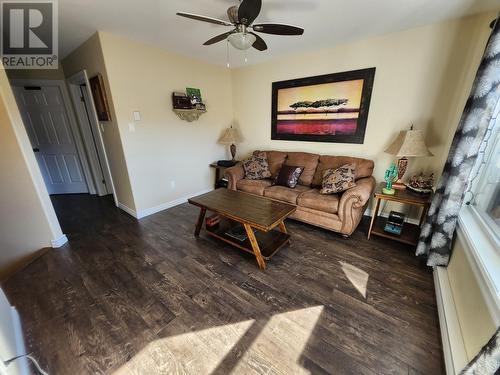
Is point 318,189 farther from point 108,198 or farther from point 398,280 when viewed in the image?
point 108,198

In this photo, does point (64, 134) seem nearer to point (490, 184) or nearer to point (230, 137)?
point (230, 137)

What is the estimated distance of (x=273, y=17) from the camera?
209 cm

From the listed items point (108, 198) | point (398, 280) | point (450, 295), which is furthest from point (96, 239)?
point (450, 295)

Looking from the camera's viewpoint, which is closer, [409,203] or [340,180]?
[409,203]

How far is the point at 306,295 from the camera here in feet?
5.55

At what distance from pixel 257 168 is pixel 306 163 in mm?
775

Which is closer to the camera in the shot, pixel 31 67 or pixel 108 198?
pixel 31 67

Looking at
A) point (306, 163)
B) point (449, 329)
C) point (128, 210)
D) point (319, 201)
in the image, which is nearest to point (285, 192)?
point (319, 201)

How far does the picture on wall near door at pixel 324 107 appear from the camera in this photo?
2.76 metres

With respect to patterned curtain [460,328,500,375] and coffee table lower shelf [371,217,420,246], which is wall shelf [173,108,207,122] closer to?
coffee table lower shelf [371,217,420,246]

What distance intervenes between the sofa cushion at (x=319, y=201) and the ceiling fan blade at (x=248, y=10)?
1.89 meters

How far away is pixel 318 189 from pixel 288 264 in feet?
4.06

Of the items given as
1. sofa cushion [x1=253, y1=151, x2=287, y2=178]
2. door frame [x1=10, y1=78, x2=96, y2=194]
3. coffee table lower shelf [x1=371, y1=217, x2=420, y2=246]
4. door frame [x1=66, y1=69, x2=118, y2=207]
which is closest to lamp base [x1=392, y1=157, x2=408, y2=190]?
coffee table lower shelf [x1=371, y1=217, x2=420, y2=246]

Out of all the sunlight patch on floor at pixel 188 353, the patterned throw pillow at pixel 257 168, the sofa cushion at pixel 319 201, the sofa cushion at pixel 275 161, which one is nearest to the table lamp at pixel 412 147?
the sofa cushion at pixel 319 201
